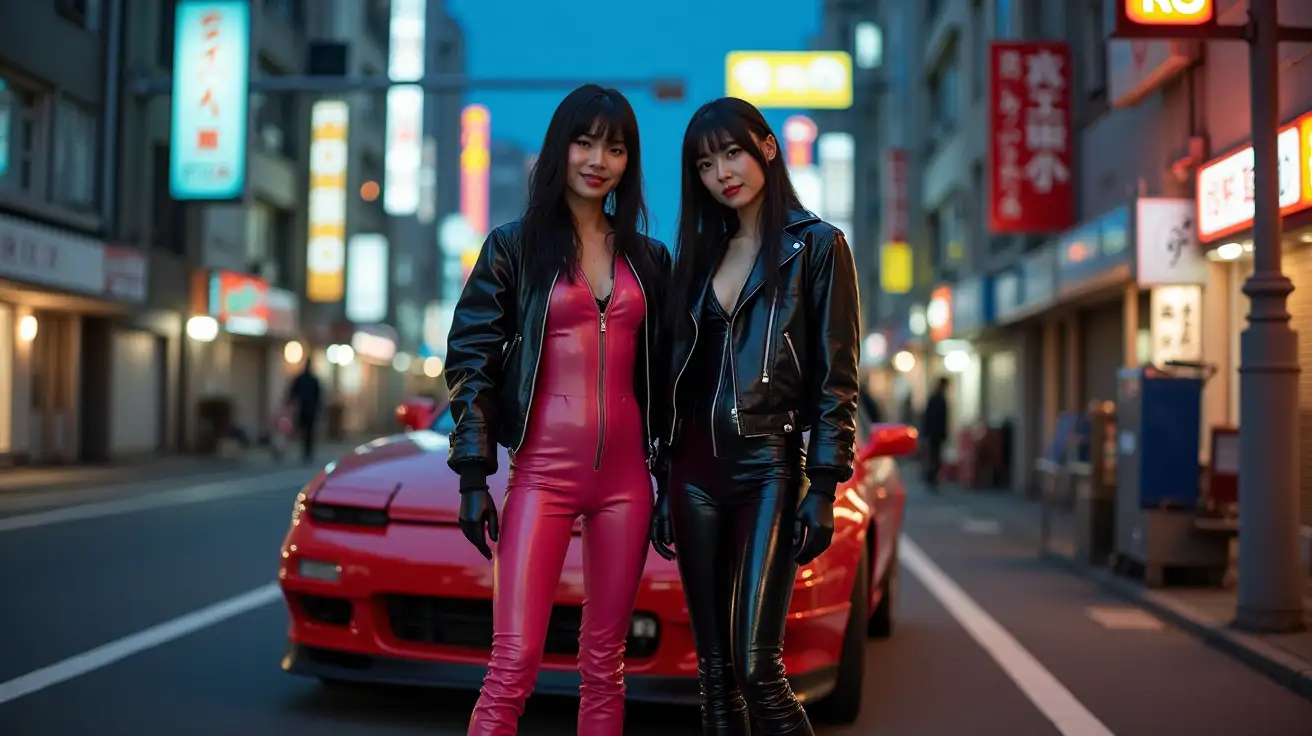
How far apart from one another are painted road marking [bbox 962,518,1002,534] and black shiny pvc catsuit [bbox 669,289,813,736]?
1202 cm

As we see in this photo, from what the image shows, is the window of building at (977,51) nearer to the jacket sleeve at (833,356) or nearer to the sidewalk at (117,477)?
the sidewalk at (117,477)

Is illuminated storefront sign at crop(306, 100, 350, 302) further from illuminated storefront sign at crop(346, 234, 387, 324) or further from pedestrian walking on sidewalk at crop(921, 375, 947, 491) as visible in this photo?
pedestrian walking on sidewalk at crop(921, 375, 947, 491)

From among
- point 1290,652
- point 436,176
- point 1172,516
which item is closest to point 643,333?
point 1290,652

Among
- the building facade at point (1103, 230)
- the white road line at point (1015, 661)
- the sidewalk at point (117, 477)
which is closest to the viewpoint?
the white road line at point (1015, 661)

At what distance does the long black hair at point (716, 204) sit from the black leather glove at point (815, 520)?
0.48 m

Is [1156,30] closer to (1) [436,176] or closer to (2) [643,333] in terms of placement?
(2) [643,333]

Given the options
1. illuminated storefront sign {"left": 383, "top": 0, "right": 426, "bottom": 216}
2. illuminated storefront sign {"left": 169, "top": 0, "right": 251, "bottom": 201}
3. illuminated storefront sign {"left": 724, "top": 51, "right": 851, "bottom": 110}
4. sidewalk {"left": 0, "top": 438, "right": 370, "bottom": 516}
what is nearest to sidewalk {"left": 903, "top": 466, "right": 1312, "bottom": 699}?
sidewalk {"left": 0, "top": 438, "right": 370, "bottom": 516}

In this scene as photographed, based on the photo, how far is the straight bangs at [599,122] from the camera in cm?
346

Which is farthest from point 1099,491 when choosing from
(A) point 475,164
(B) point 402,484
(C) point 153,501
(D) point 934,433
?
(A) point 475,164

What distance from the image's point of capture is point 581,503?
3.38 metres

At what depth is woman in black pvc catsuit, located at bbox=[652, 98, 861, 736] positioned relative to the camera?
3328 mm

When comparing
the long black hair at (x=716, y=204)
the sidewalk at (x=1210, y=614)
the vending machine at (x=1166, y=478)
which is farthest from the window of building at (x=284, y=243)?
the long black hair at (x=716, y=204)

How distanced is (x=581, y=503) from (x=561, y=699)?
2.39 meters

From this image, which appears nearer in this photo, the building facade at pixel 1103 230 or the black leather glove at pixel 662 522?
the black leather glove at pixel 662 522
